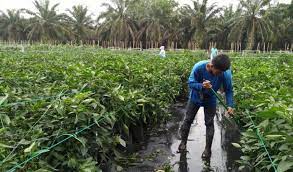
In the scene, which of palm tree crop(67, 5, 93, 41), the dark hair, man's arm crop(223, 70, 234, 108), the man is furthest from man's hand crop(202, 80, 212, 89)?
palm tree crop(67, 5, 93, 41)

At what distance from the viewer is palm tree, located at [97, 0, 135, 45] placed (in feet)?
132

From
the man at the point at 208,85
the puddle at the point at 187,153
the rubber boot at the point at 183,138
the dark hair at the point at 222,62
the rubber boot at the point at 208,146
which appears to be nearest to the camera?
the dark hair at the point at 222,62

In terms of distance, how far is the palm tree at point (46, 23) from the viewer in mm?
40344

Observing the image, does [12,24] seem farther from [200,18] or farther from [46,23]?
[200,18]

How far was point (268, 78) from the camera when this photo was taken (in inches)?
249

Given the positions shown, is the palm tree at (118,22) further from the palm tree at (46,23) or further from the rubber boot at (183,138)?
the rubber boot at (183,138)

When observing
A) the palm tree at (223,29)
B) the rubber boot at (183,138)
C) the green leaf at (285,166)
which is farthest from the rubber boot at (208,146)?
the palm tree at (223,29)

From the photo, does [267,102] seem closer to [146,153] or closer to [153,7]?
[146,153]

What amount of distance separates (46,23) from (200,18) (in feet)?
54.0

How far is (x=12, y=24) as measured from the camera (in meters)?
45.8

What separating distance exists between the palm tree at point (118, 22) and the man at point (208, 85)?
35.3 m

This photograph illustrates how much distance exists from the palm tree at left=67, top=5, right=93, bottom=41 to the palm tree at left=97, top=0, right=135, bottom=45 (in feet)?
10.2

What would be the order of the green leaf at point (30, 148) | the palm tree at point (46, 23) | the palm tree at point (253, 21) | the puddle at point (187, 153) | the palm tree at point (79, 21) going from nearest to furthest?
the green leaf at point (30, 148), the puddle at point (187, 153), the palm tree at point (253, 21), the palm tree at point (46, 23), the palm tree at point (79, 21)

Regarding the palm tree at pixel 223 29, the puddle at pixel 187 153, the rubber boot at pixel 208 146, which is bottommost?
the puddle at pixel 187 153
